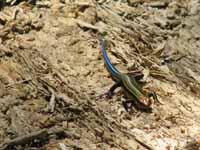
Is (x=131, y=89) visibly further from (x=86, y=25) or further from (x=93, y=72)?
(x=86, y=25)

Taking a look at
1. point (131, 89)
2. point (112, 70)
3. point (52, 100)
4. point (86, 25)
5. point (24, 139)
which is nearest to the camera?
point (24, 139)

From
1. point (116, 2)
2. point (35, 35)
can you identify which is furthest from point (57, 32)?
point (116, 2)

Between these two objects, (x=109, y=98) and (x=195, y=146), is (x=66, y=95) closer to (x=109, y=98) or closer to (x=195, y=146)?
(x=109, y=98)

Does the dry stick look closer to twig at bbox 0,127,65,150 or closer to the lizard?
twig at bbox 0,127,65,150

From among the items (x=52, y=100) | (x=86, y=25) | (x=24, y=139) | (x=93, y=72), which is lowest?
(x=24, y=139)

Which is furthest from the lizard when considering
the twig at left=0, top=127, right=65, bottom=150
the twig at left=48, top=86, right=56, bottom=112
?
the twig at left=0, top=127, right=65, bottom=150

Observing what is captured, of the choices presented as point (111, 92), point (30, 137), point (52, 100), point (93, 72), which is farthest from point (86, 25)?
point (30, 137)
